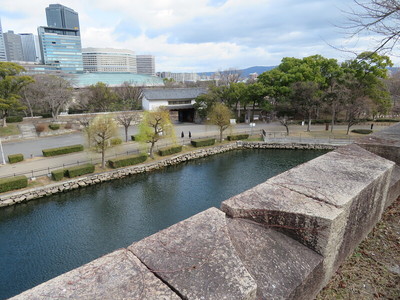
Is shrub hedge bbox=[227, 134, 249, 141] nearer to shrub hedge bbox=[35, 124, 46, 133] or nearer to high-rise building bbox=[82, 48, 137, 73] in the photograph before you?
shrub hedge bbox=[35, 124, 46, 133]

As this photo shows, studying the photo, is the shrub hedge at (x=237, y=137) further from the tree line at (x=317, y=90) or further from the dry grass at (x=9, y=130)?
the dry grass at (x=9, y=130)

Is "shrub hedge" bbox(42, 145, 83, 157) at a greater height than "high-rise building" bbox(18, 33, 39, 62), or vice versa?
"high-rise building" bbox(18, 33, 39, 62)

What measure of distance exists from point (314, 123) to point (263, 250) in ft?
111

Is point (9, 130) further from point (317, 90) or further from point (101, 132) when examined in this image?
point (317, 90)

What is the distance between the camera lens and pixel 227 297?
6.57ft

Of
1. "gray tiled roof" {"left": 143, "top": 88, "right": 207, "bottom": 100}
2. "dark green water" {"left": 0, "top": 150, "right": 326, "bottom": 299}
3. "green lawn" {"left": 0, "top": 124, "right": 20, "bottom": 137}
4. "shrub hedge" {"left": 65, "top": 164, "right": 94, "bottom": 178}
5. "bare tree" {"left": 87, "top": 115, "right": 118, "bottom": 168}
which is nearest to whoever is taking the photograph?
"dark green water" {"left": 0, "top": 150, "right": 326, "bottom": 299}

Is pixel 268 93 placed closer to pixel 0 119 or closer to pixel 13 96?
pixel 13 96

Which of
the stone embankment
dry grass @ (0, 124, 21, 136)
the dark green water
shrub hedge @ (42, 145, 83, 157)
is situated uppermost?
dry grass @ (0, 124, 21, 136)

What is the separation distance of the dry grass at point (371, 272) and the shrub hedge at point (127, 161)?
16.4 m

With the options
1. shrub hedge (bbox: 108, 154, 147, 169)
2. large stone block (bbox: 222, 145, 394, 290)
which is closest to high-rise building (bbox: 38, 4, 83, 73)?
shrub hedge (bbox: 108, 154, 147, 169)

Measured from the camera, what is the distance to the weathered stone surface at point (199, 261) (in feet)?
6.82

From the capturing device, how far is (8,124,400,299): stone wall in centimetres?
212

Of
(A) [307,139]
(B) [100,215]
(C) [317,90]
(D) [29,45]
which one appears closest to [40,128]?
(B) [100,215]

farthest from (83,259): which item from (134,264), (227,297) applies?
(227,297)
